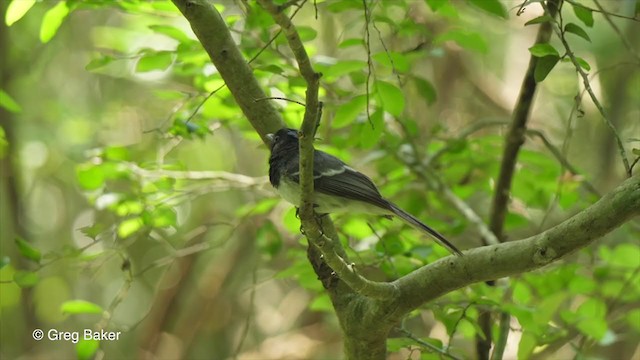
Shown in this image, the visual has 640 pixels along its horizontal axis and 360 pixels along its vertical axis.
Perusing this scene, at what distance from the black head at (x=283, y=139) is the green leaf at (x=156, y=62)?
0.62 metres

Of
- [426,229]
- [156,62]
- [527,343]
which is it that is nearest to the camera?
[426,229]

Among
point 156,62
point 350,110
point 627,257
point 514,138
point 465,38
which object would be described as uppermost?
point 465,38

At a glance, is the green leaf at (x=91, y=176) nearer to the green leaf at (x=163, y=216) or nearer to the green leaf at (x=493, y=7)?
the green leaf at (x=163, y=216)

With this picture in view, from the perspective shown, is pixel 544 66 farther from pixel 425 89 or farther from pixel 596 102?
pixel 425 89

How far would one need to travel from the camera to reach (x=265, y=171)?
4.99 m

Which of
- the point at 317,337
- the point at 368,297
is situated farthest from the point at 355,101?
the point at 317,337

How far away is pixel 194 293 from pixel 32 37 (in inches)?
88.3

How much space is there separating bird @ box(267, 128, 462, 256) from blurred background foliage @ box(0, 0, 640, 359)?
Answer: 0.53 feet

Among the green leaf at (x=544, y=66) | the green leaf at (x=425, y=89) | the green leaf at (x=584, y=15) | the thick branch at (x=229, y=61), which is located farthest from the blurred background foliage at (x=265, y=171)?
the green leaf at (x=544, y=66)

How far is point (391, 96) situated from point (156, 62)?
1003mm

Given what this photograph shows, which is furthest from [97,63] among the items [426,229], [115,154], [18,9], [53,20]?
[426,229]

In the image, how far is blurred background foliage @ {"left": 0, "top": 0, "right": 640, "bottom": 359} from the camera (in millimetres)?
3002

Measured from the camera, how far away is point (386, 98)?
108 inches

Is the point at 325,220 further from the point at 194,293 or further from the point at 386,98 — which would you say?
the point at 194,293
